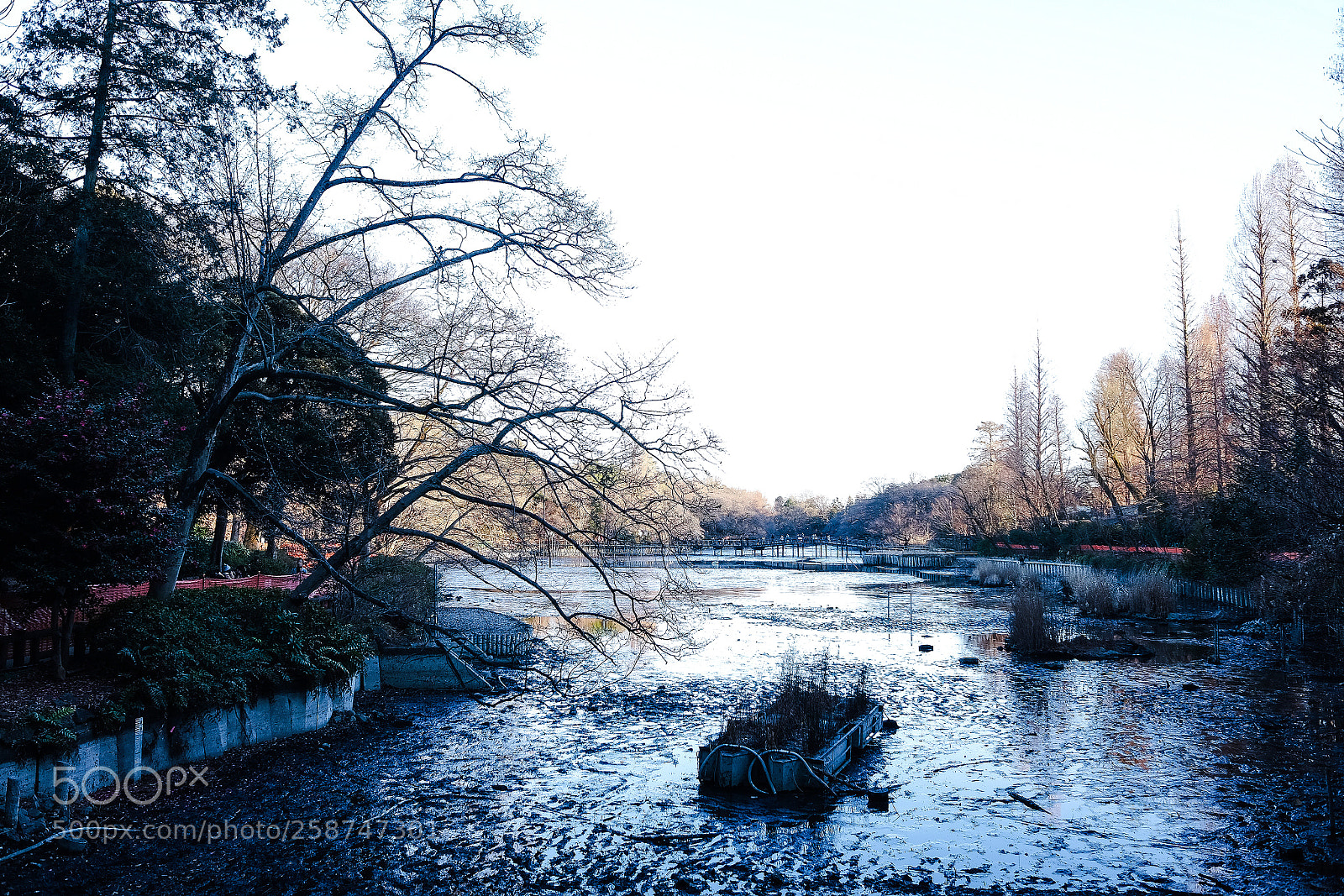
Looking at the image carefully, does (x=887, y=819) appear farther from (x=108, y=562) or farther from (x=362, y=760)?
(x=108, y=562)

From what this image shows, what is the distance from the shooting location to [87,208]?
46.2 ft

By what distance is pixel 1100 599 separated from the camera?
28656 millimetres

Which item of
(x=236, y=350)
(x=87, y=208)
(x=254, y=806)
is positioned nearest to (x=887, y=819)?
(x=254, y=806)

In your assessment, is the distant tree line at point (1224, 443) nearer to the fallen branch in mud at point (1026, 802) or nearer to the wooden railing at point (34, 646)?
the fallen branch in mud at point (1026, 802)

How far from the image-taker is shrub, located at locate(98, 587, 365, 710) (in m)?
10.8

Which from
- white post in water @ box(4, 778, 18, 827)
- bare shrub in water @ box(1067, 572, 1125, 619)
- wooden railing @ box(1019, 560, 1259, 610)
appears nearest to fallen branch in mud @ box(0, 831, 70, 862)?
white post in water @ box(4, 778, 18, 827)

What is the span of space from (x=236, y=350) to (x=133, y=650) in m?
4.55

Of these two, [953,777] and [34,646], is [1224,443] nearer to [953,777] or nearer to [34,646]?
[953,777]

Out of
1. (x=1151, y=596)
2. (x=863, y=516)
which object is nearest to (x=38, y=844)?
(x=1151, y=596)

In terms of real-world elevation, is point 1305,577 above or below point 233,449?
below

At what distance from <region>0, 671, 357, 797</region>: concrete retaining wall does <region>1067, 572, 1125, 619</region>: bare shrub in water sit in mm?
24862

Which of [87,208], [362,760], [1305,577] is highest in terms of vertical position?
[87,208]

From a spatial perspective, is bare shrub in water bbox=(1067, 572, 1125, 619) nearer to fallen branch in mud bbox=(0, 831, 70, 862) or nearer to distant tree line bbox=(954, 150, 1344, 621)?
distant tree line bbox=(954, 150, 1344, 621)

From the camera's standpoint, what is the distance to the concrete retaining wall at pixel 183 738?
8.82 metres
